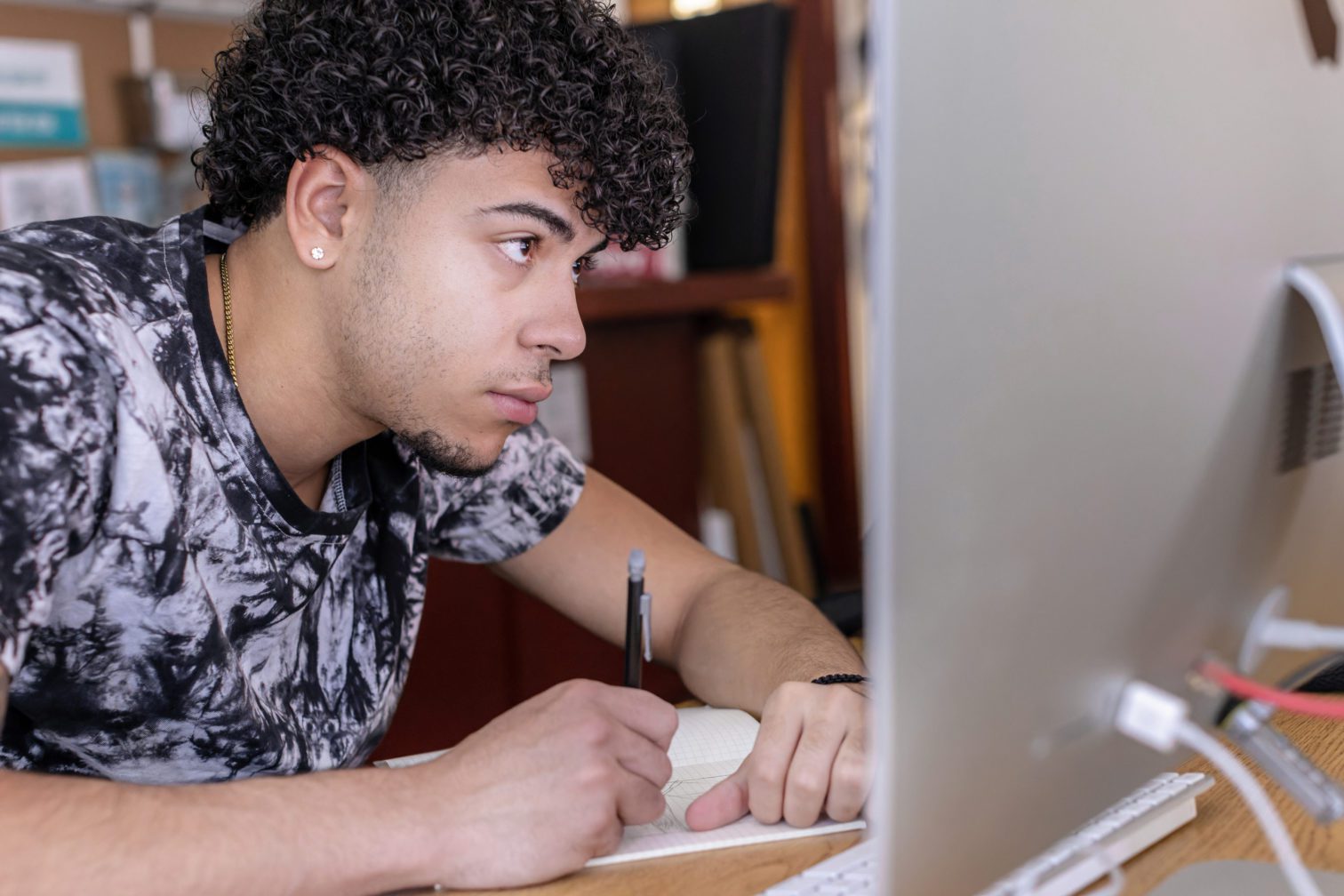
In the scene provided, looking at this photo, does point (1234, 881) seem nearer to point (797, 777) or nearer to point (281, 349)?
point (797, 777)

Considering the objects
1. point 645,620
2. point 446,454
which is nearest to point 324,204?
point 446,454

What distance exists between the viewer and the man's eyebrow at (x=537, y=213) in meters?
0.90

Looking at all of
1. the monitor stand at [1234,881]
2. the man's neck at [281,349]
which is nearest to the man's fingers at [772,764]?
the monitor stand at [1234,881]

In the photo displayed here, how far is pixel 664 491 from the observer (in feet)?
8.27

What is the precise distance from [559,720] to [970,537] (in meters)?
0.39

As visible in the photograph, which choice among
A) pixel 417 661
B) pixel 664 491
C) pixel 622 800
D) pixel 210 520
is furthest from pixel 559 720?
pixel 664 491

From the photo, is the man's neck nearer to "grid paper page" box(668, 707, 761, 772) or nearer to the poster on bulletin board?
"grid paper page" box(668, 707, 761, 772)

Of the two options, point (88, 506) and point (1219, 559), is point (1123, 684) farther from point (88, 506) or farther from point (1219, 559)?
point (88, 506)

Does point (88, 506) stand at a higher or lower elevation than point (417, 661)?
higher

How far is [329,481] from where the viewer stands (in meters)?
1.03

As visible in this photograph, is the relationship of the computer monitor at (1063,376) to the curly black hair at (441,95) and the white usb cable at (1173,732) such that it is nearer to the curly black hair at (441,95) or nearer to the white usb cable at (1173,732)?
the white usb cable at (1173,732)

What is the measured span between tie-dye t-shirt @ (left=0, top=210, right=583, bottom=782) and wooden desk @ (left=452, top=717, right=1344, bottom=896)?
0.33 m

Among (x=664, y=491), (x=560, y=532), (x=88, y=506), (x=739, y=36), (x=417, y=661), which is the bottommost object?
(x=417, y=661)

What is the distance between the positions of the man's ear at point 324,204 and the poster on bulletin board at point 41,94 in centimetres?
147
